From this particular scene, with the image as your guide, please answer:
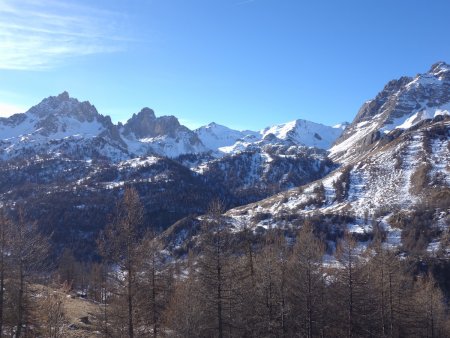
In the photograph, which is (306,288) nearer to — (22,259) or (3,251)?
(22,259)

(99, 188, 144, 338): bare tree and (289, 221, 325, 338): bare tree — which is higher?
(99, 188, 144, 338): bare tree

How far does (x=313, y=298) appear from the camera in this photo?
4916 cm

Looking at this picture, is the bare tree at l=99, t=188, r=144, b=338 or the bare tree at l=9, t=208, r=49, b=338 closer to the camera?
the bare tree at l=99, t=188, r=144, b=338

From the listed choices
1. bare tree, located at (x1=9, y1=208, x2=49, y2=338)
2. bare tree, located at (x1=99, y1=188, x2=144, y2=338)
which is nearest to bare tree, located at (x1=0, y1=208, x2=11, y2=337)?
bare tree, located at (x1=9, y1=208, x2=49, y2=338)

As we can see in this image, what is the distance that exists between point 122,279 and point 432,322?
1967 inches

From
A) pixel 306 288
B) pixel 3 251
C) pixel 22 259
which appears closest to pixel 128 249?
pixel 22 259

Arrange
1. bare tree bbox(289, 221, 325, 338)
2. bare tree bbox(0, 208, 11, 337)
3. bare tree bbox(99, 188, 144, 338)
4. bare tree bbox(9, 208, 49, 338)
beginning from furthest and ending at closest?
bare tree bbox(289, 221, 325, 338) < bare tree bbox(9, 208, 49, 338) < bare tree bbox(0, 208, 11, 337) < bare tree bbox(99, 188, 144, 338)

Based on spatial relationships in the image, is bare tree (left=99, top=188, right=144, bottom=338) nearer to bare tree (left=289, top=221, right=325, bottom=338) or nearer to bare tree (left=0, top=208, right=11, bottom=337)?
bare tree (left=0, top=208, right=11, bottom=337)

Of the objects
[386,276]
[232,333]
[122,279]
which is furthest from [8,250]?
[386,276]

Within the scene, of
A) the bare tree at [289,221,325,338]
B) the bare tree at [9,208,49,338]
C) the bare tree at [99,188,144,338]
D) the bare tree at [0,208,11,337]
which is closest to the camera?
the bare tree at [99,188,144,338]

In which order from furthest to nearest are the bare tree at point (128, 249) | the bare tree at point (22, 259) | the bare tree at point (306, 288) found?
the bare tree at point (306, 288)
the bare tree at point (22, 259)
the bare tree at point (128, 249)

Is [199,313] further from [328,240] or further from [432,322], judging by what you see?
[328,240]

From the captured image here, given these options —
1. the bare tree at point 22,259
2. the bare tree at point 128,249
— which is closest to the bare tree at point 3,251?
the bare tree at point 22,259

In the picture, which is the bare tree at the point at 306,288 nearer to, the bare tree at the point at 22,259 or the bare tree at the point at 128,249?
the bare tree at the point at 128,249
